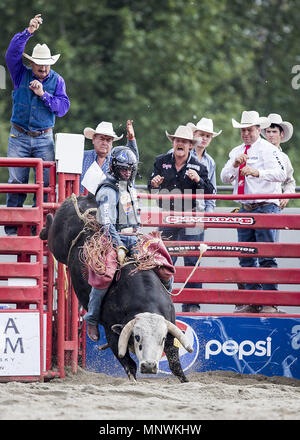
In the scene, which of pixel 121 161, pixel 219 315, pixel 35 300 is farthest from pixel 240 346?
pixel 121 161

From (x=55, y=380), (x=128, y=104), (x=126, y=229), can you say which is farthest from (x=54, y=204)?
(x=128, y=104)

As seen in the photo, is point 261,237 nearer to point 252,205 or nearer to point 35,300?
point 252,205

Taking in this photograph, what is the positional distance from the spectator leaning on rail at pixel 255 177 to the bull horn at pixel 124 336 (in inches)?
75.1

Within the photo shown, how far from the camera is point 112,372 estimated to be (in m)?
8.40

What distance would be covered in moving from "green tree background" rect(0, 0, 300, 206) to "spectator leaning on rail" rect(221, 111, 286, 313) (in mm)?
10689

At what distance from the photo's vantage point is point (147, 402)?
6.05 metres

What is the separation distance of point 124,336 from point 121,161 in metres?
1.40

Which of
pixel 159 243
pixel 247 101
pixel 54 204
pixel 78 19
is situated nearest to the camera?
pixel 159 243

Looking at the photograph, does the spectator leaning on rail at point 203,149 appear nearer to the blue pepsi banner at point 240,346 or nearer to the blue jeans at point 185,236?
the blue jeans at point 185,236

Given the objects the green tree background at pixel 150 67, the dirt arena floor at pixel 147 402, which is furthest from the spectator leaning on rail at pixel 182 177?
the green tree background at pixel 150 67

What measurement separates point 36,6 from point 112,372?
15.8 metres

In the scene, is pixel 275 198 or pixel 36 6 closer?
pixel 275 198

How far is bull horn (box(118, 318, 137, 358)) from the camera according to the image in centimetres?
695
